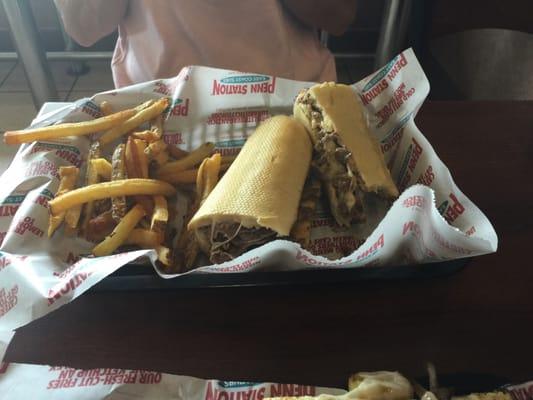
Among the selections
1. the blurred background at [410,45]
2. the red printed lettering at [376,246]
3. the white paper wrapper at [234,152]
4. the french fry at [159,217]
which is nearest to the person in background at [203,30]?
the white paper wrapper at [234,152]

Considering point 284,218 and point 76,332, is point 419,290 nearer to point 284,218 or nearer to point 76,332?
point 284,218

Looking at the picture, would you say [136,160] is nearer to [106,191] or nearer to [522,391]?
[106,191]

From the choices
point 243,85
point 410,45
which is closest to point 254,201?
point 243,85

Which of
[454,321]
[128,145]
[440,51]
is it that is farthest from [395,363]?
[440,51]

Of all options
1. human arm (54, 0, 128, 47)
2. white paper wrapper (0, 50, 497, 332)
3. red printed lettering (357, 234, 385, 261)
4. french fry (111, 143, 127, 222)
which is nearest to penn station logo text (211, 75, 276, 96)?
white paper wrapper (0, 50, 497, 332)

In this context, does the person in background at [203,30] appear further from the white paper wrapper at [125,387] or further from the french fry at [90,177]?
the white paper wrapper at [125,387]

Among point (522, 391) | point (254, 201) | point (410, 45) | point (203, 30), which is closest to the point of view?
point (522, 391)
